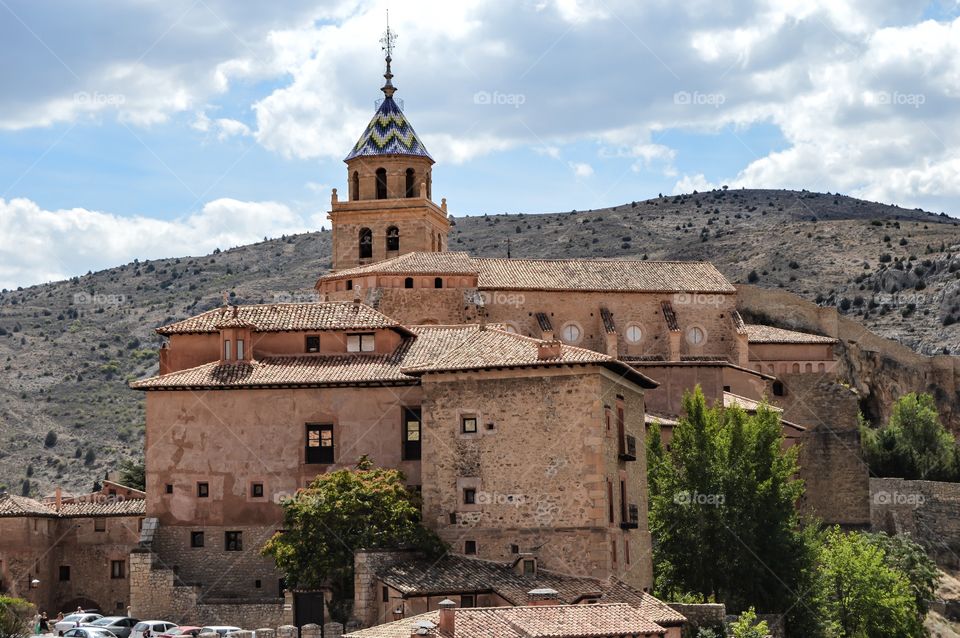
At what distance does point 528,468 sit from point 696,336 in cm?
2676

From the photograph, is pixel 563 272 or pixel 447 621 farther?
pixel 563 272

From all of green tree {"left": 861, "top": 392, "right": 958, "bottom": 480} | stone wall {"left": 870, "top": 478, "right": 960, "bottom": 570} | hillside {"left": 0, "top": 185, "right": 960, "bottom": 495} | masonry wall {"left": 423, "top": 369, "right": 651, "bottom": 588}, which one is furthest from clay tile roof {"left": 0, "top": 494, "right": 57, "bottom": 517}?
hillside {"left": 0, "top": 185, "right": 960, "bottom": 495}

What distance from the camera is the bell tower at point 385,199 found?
71.3 meters

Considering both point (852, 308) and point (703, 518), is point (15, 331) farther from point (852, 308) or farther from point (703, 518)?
point (703, 518)

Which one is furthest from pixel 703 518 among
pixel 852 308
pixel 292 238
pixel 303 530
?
pixel 292 238

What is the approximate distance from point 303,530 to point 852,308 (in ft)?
208

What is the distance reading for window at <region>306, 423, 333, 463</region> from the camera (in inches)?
1788

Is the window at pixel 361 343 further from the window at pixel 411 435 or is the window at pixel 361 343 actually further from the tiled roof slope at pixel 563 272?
the tiled roof slope at pixel 563 272

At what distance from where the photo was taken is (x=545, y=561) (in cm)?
4194

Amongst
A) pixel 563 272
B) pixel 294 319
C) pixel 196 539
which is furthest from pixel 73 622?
pixel 563 272

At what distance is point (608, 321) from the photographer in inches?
2594

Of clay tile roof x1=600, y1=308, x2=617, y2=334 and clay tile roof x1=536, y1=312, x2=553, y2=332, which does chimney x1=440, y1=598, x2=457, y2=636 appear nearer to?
clay tile roof x1=536, y1=312, x2=553, y2=332

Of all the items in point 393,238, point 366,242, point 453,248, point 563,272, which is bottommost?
point 563,272

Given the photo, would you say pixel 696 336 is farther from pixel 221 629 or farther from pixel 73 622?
pixel 73 622
